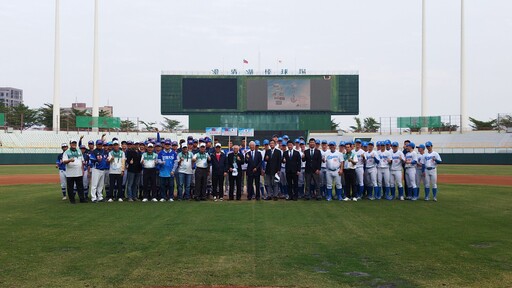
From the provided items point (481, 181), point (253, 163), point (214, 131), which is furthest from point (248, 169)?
point (214, 131)

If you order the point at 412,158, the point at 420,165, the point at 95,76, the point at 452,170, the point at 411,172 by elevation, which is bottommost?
the point at 452,170

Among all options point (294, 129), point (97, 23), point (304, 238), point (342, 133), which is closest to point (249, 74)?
point (294, 129)

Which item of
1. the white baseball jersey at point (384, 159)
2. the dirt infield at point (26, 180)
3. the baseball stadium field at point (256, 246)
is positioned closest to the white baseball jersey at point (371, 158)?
the white baseball jersey at point (384, 159)

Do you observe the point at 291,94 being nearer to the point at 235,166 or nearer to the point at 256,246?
the point at 235,166

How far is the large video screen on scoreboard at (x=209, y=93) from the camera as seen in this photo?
6300 cm

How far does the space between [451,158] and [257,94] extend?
88.3ft

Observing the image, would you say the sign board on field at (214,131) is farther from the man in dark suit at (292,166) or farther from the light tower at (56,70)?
the light tower at (56,70)

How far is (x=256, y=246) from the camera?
756 centimetres

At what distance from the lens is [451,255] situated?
6.93 metres

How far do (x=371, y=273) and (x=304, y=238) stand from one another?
92.5 inches

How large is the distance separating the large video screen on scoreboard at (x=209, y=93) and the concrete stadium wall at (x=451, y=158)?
2157 cm

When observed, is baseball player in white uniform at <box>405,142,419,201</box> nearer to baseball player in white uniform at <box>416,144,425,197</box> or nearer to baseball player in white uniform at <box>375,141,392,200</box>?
baseball player in white uniform at <box>416,144,425,197</box>

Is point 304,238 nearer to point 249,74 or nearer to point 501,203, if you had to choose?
point 501,203

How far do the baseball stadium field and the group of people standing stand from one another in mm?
1628
